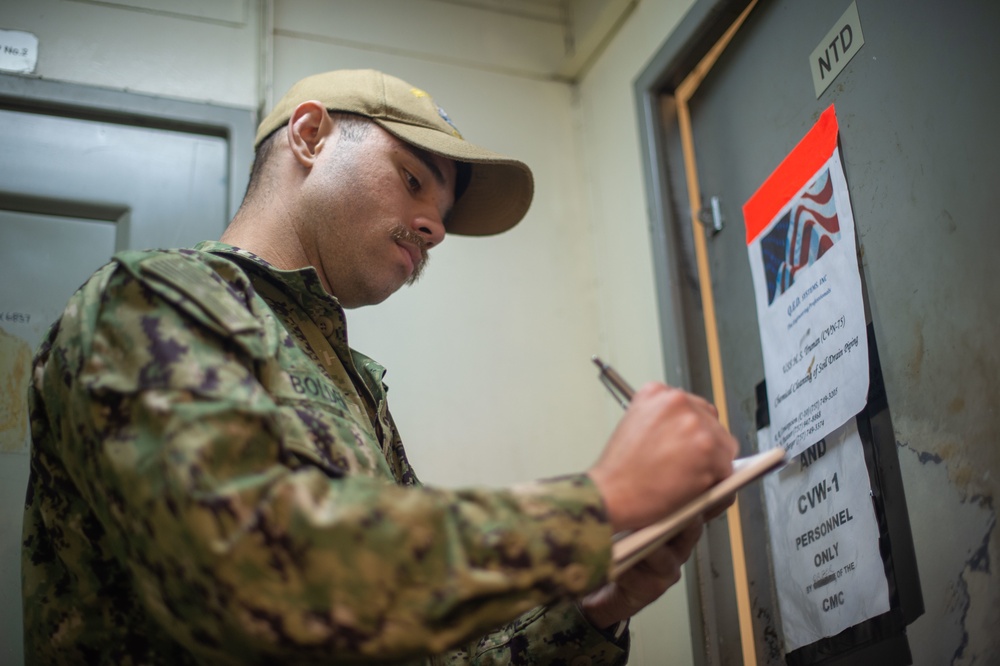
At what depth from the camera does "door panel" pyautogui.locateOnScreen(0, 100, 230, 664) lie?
1533 millimetres

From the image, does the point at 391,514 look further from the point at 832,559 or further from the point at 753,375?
the point at 753,375

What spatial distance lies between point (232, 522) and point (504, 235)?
1.44 metres

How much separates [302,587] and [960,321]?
3.00ft

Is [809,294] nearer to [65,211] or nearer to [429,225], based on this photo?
[429,225]

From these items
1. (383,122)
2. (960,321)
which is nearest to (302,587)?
(383,122)

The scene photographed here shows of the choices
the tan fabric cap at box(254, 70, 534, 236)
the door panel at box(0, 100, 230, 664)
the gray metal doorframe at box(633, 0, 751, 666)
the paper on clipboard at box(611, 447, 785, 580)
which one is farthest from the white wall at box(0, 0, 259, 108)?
the paper on clipboard at box(611, 447, 785, 580)

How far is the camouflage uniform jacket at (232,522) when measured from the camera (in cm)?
66

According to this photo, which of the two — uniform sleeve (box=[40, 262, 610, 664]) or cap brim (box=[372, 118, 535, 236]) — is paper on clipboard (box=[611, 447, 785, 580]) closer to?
uniform sleeve (box=[40, 262, 610, 664])

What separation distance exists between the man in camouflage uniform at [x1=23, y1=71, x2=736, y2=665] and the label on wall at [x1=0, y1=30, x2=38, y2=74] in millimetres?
986

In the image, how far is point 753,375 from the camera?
5.24 feet

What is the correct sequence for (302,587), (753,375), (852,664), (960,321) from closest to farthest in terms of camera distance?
(302,587) < (960,321) < (852,664) < (753,375)

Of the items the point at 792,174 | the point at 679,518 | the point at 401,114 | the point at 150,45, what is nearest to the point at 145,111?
the point at 150,45

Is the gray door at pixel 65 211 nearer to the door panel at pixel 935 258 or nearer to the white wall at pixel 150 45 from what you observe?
the white wall at pixel 150 45

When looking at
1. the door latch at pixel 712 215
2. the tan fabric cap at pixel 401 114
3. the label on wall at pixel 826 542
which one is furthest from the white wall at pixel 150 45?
the label on wall at pixel 826 542
